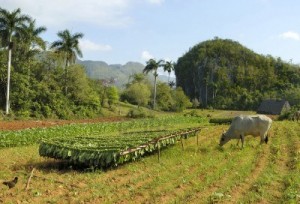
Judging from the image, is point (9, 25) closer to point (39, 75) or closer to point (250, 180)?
point (39, 75)

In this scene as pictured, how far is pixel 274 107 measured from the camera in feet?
269

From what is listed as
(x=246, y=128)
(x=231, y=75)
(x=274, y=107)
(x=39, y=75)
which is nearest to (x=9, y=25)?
(x=39, y=75)

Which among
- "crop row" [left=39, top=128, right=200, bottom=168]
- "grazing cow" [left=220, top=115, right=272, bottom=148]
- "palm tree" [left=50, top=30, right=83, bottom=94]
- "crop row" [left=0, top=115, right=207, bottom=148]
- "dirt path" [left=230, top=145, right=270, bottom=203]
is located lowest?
"crop row" [left=0, top=115, right=207, bottom=148]

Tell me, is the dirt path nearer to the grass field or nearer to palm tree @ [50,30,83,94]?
the grass field

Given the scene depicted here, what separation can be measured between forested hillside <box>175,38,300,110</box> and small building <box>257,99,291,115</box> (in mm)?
24209

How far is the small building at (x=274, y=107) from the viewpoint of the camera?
8019 centimetres

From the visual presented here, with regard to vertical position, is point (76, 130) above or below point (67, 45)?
below

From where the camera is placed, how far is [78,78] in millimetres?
65938

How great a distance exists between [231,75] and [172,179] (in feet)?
458

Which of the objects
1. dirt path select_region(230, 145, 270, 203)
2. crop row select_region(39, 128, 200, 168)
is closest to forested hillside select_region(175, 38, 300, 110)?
dirt path select_region(230, 145, 270, 203)

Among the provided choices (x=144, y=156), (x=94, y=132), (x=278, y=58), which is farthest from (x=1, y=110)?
(x=278, y=58)

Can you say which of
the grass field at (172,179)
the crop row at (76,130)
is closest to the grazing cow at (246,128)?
the grass field at (172,179)

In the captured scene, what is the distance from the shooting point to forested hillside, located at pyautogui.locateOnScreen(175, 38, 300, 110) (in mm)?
122375

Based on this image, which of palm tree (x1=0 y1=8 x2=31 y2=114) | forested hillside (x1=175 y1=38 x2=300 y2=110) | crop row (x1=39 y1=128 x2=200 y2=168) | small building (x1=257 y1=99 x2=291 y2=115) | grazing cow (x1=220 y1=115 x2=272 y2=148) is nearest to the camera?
crop row (x1=39 y1=128 x2=200 y2=168)
